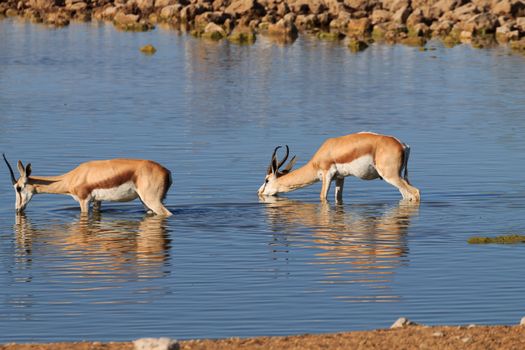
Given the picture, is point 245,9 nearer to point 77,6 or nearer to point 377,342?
point 77,6

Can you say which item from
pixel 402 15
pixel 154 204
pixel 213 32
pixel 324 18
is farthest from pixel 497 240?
pixel 324 18

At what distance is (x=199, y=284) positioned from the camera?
14461mm

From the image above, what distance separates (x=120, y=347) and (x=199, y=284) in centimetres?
422

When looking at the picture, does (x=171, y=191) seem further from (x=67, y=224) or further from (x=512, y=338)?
(x=512, y=338)

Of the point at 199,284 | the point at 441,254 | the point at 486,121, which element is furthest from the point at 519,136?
the point at 199,284

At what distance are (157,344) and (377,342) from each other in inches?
70.7

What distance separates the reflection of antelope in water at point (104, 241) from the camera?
51.3 ft

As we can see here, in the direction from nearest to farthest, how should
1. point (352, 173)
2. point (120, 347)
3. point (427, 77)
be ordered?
point (120, 347) < point (352, 173) < point (427, 77)

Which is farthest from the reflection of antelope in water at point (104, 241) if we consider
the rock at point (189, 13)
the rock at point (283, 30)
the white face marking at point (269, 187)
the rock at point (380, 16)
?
the rock at point (189, 13)

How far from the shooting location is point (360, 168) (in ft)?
65.9

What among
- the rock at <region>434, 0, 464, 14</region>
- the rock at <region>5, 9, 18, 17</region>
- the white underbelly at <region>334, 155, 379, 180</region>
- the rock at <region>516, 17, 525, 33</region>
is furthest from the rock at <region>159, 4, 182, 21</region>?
the white underbelly at <region>334, 155, 379, 180</region>

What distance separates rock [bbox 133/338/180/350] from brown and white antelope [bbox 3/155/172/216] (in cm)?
845

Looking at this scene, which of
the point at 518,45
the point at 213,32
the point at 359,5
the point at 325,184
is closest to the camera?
the point at 325,184

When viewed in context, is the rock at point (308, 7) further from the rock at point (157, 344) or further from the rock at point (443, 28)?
the rock at point (157, 344)
